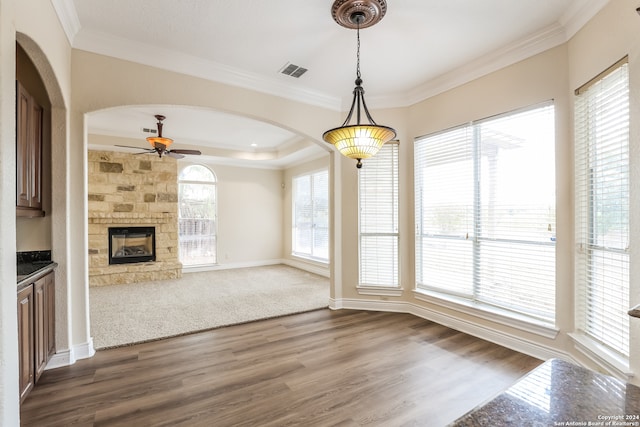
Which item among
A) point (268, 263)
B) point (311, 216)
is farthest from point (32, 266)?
point (268, 263)

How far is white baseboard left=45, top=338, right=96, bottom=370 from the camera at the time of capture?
2732mm

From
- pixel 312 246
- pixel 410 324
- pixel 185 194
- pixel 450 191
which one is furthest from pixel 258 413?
pixel 185 194

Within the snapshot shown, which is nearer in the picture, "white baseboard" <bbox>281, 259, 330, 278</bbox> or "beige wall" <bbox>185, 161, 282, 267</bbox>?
"white baseboard" <bbox>281, 259, 330, 278</bbox>

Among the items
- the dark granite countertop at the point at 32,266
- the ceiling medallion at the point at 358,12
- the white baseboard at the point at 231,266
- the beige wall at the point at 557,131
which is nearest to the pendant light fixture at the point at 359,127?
the ceiling medallion at the point at 358,12

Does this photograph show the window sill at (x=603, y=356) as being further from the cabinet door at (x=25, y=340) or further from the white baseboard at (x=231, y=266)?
the white baseboard at (x=231, y=266)

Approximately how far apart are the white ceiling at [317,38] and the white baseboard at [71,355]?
96.8 inches

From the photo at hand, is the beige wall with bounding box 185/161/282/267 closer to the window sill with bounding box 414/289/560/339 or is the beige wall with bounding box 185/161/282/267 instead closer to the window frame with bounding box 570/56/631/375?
the window sill with bounding box 414/289/560/339

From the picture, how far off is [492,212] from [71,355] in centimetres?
436

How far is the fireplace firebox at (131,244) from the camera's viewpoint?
6.27m

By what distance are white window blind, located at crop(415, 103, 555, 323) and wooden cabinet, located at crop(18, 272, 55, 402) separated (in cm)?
388

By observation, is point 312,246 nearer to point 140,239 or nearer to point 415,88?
point 140,239

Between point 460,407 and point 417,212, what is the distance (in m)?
2.39

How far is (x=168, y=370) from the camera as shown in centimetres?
270

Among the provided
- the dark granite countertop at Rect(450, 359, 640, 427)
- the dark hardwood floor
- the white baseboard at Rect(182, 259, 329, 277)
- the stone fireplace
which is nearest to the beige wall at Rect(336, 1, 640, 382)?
the dark hardwood floor
